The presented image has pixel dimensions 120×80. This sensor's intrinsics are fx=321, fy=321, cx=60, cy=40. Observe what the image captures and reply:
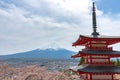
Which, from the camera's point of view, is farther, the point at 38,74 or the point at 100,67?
the point at 38,74

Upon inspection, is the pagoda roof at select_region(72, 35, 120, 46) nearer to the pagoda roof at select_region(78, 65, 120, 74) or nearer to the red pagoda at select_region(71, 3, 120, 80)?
the red pagoda at select_region(71, 3, 120, 80)

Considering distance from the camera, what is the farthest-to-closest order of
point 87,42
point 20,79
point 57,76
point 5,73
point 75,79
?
point 75,79
point 5,73
point 57,76
point 20,79
point 87,42

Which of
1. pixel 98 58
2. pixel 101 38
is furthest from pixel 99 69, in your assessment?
pixel 101 38

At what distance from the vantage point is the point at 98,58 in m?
24.0

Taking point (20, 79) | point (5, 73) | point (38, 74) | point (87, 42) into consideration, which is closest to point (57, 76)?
point (38, 74)

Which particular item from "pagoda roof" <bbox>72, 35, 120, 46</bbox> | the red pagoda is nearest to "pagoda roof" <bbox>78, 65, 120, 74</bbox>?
the red pagoda

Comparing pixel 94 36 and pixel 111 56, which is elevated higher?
pixel 94 36

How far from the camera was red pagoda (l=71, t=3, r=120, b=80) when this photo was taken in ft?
76.5

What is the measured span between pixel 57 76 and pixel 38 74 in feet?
9.03

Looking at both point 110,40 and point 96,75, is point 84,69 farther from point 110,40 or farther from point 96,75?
point 110,40

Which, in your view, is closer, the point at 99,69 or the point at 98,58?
the point at 99,69

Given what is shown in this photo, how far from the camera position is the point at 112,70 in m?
23.5

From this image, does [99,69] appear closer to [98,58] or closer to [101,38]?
[98,58]

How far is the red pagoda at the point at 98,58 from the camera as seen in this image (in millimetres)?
23312
